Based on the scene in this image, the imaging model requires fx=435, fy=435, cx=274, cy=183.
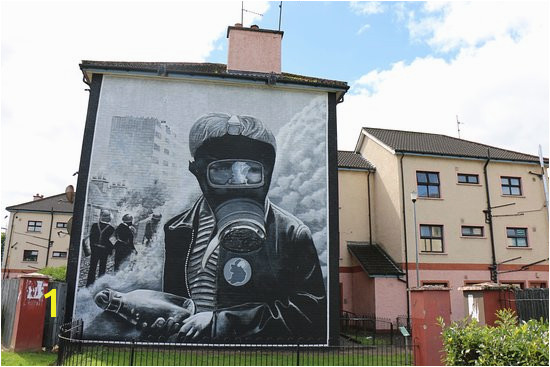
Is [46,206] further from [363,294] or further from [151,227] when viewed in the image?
[363,294]

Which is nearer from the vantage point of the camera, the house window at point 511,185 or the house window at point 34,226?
the house window at point 511,185

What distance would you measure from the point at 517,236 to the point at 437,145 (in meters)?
6.31

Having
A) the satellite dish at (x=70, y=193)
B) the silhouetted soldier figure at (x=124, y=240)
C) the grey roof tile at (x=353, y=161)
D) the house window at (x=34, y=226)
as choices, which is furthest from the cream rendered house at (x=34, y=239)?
the silhouetted soldier figure at (x=124, y=240)

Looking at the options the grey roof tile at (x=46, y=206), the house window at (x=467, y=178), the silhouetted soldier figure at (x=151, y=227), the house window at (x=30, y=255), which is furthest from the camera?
the grey roof tile at (x=46, y=206)

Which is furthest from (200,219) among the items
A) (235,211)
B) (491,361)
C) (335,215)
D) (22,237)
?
(22,237)

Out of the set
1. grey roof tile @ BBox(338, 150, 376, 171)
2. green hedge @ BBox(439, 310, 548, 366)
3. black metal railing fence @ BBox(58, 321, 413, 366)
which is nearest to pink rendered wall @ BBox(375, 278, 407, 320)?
black metal railing fence @ BBox(58, 321, 413, 366)

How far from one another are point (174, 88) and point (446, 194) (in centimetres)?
1460

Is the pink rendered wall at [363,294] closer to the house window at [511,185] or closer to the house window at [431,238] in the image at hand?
the house window at [431,238]

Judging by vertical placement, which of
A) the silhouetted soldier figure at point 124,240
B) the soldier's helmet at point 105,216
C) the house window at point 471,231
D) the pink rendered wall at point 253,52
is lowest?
the silhouetted soldier figure at point 124,240

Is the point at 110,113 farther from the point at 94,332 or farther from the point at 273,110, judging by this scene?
the point at 94,332

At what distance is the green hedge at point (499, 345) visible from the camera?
568 centimetres

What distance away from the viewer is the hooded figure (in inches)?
560

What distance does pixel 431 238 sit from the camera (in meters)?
21.6

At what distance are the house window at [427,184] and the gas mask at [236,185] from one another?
32.8ft
